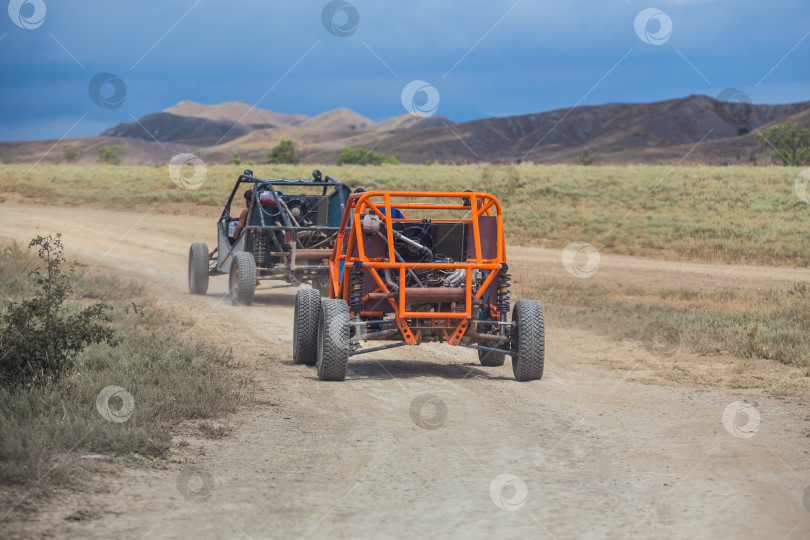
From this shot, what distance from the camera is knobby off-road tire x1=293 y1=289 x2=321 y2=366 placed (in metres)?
9.95

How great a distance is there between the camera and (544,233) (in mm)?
28578

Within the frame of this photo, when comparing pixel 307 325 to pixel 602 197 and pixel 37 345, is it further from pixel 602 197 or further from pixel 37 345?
pixel 602 197

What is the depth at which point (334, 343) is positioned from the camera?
8.94 metres

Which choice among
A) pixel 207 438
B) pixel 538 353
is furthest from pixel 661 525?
pixel 538 353

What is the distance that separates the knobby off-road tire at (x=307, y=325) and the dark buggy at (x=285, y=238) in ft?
15.5

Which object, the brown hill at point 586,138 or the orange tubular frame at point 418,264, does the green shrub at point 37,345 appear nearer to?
the orange tubular frame at point 418,264

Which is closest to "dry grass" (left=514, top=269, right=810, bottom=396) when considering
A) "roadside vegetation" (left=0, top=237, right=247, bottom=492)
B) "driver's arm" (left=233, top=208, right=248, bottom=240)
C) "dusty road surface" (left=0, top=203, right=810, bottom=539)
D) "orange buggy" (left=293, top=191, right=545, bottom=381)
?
"dusty road surface" (left=0, top=203, right=810, bottom=539)

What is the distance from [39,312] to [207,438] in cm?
240

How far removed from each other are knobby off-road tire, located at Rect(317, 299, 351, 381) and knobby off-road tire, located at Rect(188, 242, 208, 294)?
8.32 meters

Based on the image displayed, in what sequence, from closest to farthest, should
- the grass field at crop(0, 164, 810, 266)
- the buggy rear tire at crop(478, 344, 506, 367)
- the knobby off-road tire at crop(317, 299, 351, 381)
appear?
1. the knobby off-road tire at crop(317, 299, 351, 381)
2. the buggy rear tire at crop(478, 344, 506, 367)
3. the grass field at crop(0, 164, 810, 266)

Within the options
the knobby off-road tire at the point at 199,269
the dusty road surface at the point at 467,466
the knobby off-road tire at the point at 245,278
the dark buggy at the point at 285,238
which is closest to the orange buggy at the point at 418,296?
the dusty road surface at the point at 467,466

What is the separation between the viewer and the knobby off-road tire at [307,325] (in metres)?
9.95

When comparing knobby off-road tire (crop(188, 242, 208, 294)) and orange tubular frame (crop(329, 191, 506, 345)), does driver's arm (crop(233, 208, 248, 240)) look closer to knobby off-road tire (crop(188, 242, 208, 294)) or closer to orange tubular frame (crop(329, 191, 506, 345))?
knobby off-road tire (crop(188, 242, 208, 294))

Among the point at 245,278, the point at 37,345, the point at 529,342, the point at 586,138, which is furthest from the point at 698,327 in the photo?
the point at 586,138
